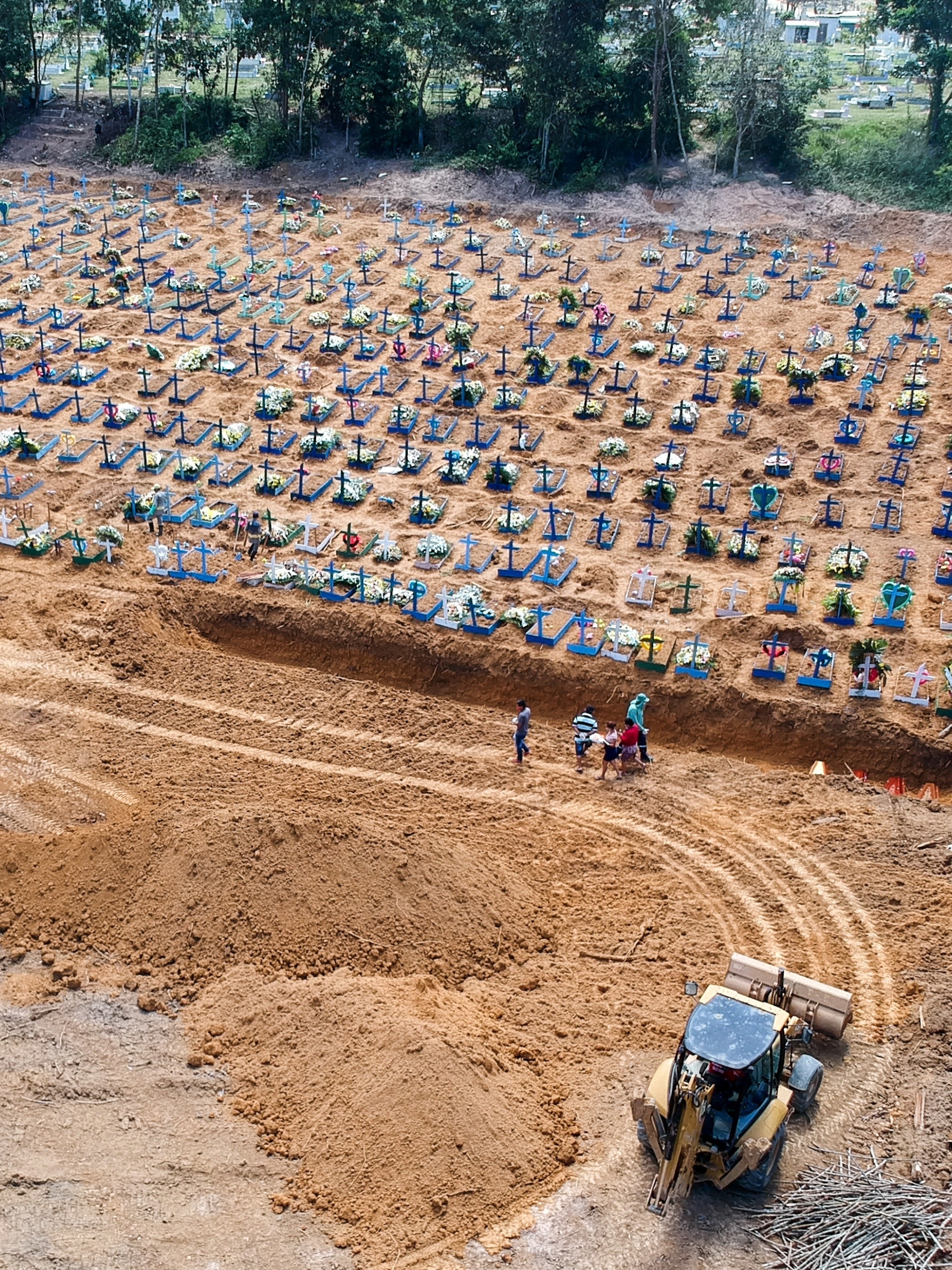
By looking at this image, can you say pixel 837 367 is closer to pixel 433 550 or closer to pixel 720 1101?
pixel 433 550

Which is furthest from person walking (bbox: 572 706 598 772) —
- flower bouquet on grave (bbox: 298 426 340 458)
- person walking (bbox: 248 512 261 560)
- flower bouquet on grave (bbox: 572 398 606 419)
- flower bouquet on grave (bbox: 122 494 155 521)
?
flower bouquet on grave (bbox: 572 398 606 419)

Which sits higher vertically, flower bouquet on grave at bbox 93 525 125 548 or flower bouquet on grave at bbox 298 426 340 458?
flower bouquet on grave at bbox 298 426 340 458

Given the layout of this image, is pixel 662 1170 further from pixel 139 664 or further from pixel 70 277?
pixel 70 277

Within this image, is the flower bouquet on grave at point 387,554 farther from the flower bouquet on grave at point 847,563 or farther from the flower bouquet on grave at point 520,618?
the flower bouquet on grave at point 847,563

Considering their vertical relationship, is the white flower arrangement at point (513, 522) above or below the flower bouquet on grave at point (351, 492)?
below

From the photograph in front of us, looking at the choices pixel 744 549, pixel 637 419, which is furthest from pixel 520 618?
pixel 637 419

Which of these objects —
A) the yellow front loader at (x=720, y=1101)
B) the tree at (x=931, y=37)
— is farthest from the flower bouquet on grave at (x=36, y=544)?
the tree at (x=931, y=37)

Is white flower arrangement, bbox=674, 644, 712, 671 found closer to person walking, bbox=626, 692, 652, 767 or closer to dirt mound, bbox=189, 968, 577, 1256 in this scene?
person walking, bbox=626, 692, 652, 767
